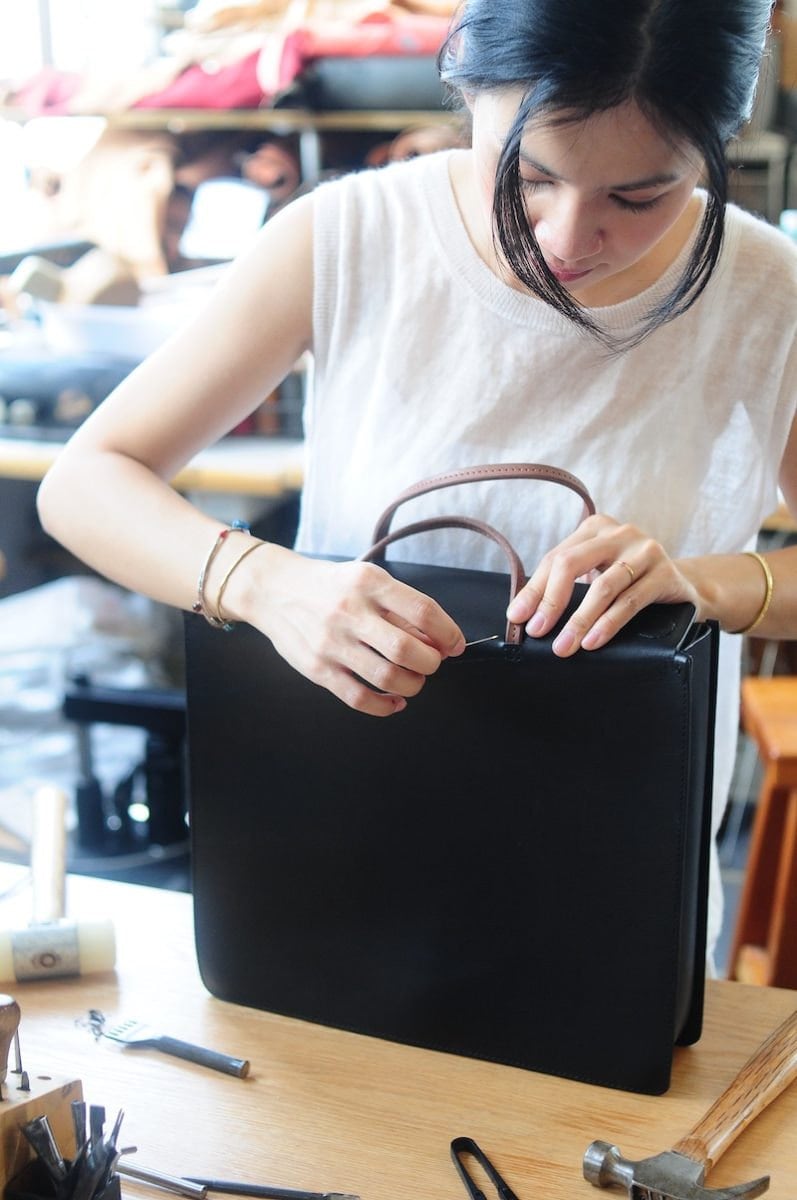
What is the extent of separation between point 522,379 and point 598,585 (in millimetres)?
332

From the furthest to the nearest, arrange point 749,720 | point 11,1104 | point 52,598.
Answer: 1. point 52,598
2. point 749,720
3. point 11,1104

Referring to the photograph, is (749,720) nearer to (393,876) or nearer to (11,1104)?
(393,876)

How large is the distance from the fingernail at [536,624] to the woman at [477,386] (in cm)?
10

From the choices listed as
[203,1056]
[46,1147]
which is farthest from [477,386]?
[46,1147]

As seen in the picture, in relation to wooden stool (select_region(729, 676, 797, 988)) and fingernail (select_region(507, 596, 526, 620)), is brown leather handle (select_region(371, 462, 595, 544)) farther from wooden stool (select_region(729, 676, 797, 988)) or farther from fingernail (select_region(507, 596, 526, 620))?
wooden stool (select_region(729, 676, 797, 988))

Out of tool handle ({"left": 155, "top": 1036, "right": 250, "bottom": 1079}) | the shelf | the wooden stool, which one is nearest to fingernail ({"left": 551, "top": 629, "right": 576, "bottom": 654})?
tool handle ({"left": 155, "top": 1036, "right": 250, "bottom": 1079})

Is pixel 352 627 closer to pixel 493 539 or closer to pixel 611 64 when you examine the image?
pixel 493 539

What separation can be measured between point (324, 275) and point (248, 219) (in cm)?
178

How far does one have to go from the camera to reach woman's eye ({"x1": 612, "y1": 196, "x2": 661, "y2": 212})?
866 millimetres

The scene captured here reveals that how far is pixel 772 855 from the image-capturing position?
2.00 meters

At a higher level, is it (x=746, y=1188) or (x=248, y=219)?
(x=248, y=219)

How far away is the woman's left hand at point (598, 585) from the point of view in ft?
2.58

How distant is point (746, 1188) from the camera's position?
70 centimetres

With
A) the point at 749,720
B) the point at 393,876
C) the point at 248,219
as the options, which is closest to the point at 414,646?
the point at 393,876
